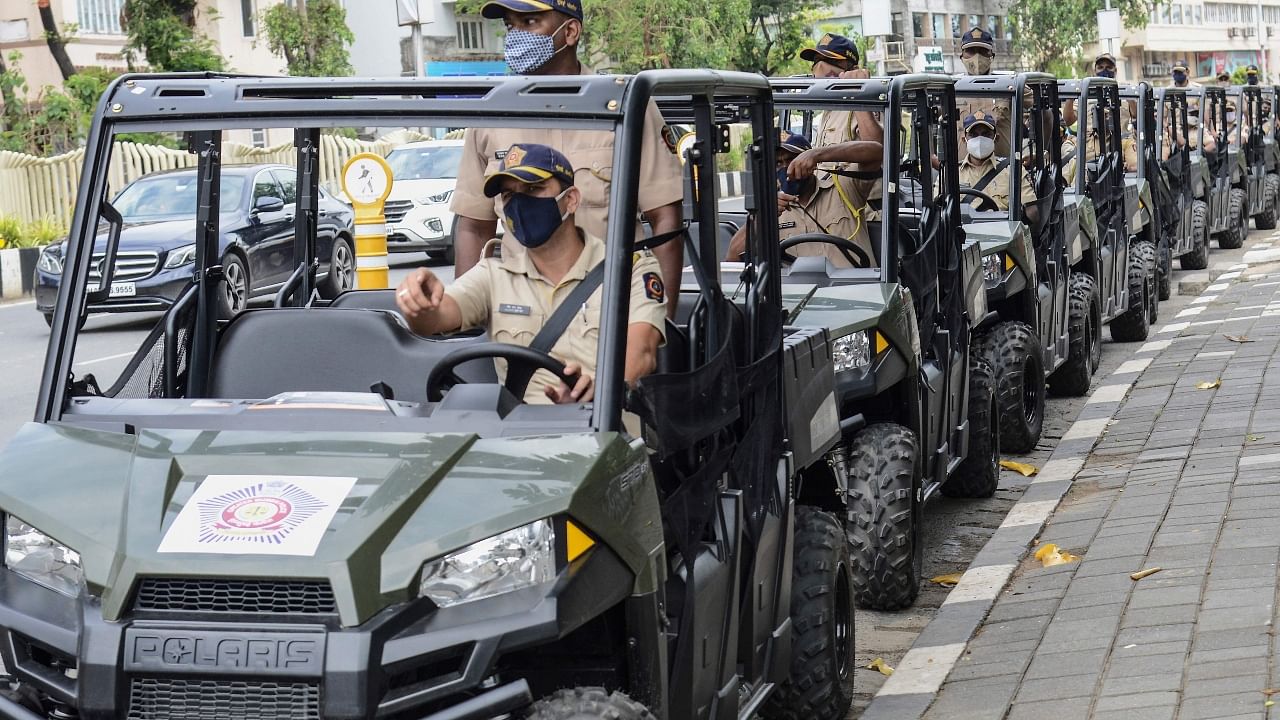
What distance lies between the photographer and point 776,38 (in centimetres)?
5447

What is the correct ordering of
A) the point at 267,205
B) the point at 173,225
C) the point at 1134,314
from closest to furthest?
the point at 1134,314
the point at 267,205
the point at 173,225

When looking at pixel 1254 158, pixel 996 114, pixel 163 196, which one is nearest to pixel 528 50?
pixel 996 114

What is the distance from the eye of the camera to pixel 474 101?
3.98 metres

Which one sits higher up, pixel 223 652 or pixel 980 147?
pixel 980 147

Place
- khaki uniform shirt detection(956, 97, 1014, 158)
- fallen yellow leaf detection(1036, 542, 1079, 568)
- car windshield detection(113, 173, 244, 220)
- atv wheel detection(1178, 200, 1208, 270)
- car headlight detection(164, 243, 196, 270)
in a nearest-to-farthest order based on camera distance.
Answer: fallen yellow leaf detection(1036, 542, 1079, 568) → khaki uniform shirt detection(956, 97, 1014, 158) → car headlight detection(164, 243, 196, 270) → car windshield detection(113, 173, 244, 220) → atv wheel detection(1178, 200, 1208, 270)

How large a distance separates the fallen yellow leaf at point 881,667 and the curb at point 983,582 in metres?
0.05

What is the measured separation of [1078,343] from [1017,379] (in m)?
2.30

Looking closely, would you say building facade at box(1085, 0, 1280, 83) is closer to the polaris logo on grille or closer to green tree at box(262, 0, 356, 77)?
green tree at box(262, 0, 356, 77)

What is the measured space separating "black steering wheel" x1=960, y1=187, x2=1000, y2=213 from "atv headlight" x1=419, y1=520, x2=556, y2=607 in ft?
22.2

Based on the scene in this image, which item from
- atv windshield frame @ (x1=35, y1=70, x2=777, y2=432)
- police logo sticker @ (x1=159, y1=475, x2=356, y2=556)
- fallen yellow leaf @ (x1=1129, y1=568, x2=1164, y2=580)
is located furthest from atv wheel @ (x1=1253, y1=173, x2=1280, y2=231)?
police logo sticker @ (x1=159, y1=475, x2=356, y2=556)

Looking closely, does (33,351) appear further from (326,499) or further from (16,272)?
(326,499)

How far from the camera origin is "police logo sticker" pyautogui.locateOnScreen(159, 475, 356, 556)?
3.36m

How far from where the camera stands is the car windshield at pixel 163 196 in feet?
57.9

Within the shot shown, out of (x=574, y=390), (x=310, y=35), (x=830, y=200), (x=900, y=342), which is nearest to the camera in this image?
(x=574, y=390)
